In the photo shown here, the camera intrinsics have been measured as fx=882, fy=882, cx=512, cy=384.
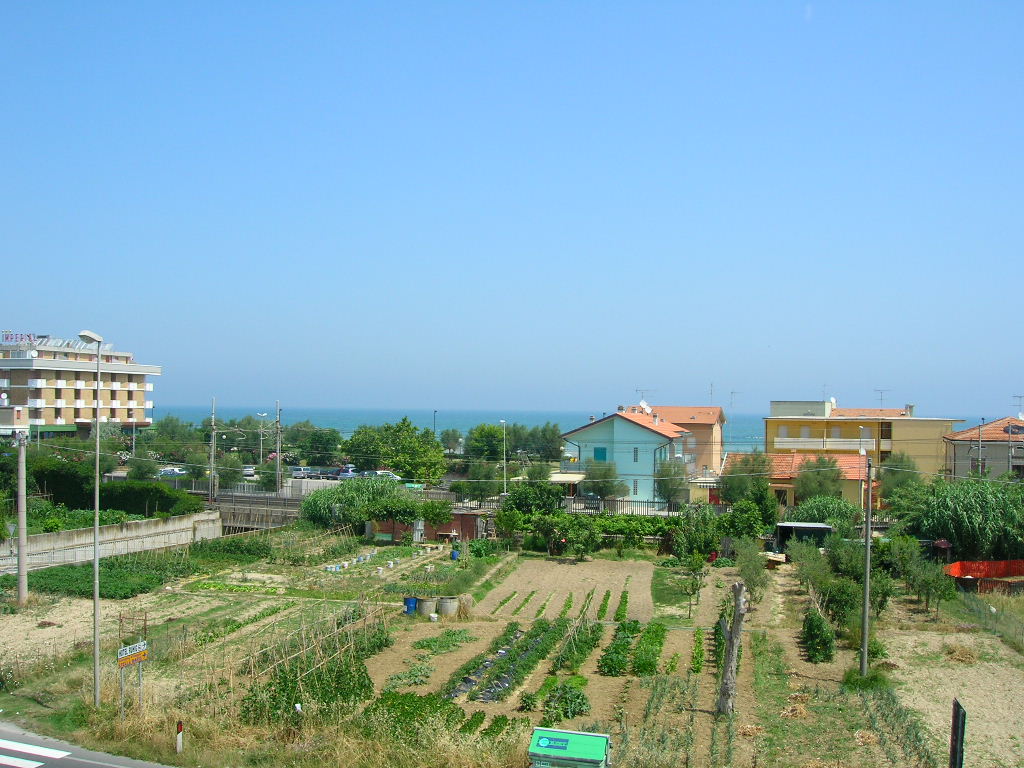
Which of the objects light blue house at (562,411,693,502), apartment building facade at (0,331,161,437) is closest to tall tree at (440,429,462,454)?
apartment building facade at (0,331,161,437)

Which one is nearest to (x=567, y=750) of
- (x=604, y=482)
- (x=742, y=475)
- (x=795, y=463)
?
(x=742, y=475)

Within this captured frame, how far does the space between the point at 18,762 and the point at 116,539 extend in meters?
22.2

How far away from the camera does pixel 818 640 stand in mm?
20984

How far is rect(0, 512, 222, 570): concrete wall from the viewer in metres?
31.8

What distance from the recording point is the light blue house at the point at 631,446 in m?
50.2

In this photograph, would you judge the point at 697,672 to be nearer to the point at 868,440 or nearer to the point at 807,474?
the point at 807,474

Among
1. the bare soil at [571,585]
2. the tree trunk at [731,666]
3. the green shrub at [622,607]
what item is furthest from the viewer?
the bare soil at [571,585]

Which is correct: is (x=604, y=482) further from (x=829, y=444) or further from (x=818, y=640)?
(x=818, y=640)

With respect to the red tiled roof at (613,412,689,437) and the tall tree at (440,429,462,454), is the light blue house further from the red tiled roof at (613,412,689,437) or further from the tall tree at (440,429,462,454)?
the tall tree at (440,429,462,454)

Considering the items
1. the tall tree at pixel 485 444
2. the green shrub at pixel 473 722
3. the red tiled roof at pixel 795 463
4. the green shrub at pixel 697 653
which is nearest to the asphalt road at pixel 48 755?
the green shrub at pixel 473 722

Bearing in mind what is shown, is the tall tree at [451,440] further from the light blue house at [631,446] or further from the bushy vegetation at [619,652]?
the bushy vegetation at [619,652]

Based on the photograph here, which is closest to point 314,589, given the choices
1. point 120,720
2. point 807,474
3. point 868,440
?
point 120,720

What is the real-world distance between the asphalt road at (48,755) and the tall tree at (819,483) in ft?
122

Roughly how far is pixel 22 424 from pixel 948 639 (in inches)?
2190
